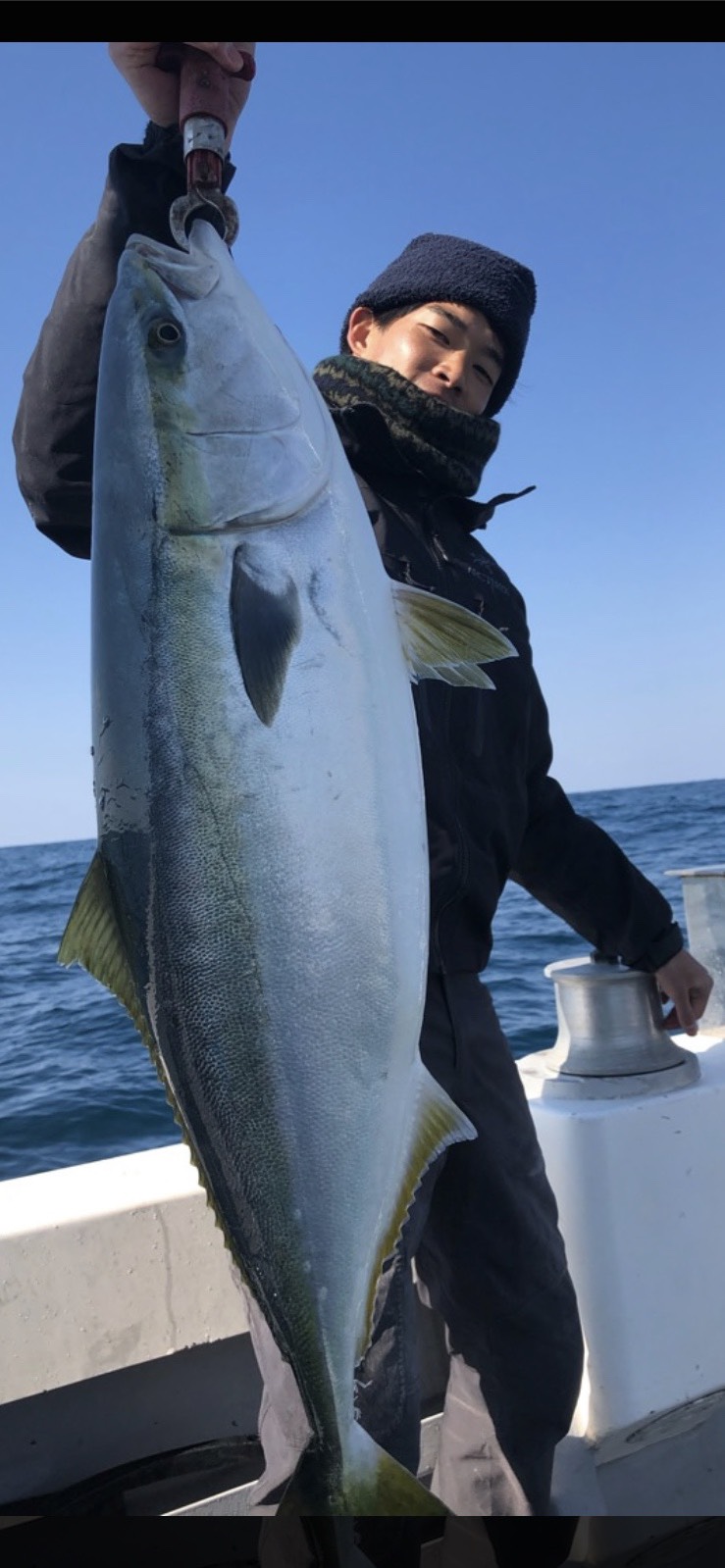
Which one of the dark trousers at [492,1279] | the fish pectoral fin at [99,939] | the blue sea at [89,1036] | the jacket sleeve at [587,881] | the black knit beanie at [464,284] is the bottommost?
the blue sea at [89,1036]

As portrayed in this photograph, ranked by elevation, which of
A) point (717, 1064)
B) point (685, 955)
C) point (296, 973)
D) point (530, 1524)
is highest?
point (296, 973)

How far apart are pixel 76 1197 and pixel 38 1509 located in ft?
2.21

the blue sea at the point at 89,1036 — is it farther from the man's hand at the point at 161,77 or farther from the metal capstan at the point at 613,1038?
the man's hand at the point at 161,77

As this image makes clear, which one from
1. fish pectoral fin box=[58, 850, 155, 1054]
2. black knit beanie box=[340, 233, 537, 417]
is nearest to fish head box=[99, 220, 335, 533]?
fish pectoral fin box=[58, 850, 155, 1054]

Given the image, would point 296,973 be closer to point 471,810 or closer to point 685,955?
point 471,810

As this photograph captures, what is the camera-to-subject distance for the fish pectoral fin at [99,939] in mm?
1329

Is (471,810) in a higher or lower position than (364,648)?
lower

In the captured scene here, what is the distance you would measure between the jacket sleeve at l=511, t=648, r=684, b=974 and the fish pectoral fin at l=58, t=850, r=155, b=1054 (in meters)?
1.22

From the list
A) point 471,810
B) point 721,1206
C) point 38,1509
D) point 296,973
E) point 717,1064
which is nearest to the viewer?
point 296,973

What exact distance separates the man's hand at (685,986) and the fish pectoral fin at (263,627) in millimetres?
1593

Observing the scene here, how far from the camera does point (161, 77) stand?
1449 millimetres

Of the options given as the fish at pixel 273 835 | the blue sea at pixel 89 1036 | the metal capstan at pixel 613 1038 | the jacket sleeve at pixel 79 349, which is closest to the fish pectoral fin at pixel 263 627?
the fish at pixel 273 835

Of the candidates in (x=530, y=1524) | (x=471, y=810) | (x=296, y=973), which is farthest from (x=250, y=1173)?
(x=530, y=1524)

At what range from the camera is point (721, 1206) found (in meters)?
2.54
